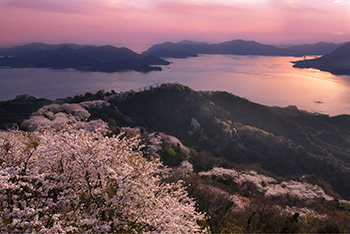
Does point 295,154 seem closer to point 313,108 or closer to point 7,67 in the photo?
point 313,108

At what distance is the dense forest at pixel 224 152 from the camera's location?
9464mm

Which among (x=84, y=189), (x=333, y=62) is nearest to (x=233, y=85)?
(x=84, y=189)

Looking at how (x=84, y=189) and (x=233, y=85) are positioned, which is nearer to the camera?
(x=84, y=189)

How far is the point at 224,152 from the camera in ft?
106

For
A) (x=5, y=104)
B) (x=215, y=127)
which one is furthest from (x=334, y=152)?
(x=5, y=104)

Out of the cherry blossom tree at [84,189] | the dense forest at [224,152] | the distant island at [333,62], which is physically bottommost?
the dense forest at [224,152]

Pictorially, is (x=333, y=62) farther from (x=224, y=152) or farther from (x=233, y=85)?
(x=224, y=152)

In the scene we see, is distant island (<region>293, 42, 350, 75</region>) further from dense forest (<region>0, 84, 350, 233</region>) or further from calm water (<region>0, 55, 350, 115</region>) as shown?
dense forest (<region>0, 84, 350, 233</region>)

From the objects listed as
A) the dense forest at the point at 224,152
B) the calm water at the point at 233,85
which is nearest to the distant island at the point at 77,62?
the calm water at the point at 233,85

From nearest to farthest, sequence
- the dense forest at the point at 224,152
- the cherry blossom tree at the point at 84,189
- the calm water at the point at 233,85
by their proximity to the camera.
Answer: the cherry blossom tree at the point at 84,189 < the dense forest at the point at 224,152 < the calm water at the point at 233,85

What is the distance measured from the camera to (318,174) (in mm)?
29672

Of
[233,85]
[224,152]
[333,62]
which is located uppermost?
[333,62]

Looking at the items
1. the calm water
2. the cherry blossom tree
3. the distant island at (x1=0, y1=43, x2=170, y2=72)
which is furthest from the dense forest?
the distant island at (x1=0, y1=43, x2=170, y2=72)

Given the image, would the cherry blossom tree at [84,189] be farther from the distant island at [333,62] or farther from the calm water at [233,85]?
the distant island at [333,62]
